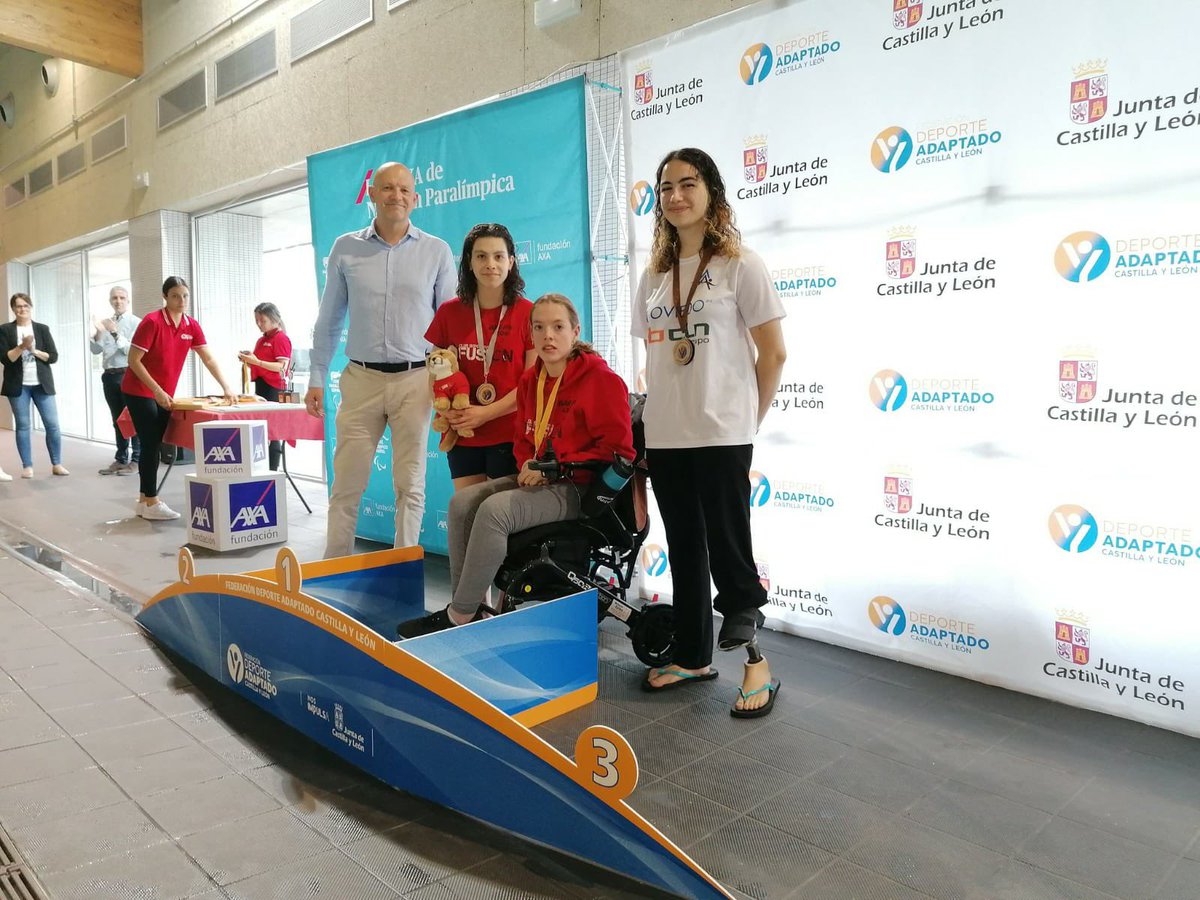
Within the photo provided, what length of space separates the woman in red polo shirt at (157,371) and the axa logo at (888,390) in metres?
3.91

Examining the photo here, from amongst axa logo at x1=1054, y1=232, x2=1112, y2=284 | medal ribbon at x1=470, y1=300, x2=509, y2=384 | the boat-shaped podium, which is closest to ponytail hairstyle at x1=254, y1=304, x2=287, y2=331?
the boat-shaped podium

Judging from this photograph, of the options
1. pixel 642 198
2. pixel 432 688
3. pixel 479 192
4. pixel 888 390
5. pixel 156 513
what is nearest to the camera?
pixel 432 688

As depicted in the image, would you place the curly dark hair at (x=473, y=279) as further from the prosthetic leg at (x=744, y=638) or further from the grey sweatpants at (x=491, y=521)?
the prosthetic leg at (x=744, y=638)

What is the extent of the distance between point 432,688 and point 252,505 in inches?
127

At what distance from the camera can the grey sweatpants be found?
2439 millimetres

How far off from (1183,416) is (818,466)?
1100 mm

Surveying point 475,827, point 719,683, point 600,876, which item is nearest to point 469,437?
point 719,683

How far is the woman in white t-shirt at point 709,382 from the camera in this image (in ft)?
7.52

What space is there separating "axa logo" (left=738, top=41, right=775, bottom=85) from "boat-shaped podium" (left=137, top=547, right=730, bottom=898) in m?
1.96

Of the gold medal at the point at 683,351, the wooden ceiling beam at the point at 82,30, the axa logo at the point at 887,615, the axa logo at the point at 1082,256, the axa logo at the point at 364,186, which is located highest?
the wooden ceiling beam at the point at 82,30

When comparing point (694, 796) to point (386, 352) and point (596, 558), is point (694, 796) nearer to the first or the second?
point (596, 558)

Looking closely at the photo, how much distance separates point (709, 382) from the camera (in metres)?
2.30

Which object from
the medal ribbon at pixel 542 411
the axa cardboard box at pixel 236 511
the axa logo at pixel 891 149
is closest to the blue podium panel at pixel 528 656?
the medal ribbon at pixel 542 411

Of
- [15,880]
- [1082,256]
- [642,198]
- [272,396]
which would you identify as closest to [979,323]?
[1082,256]
